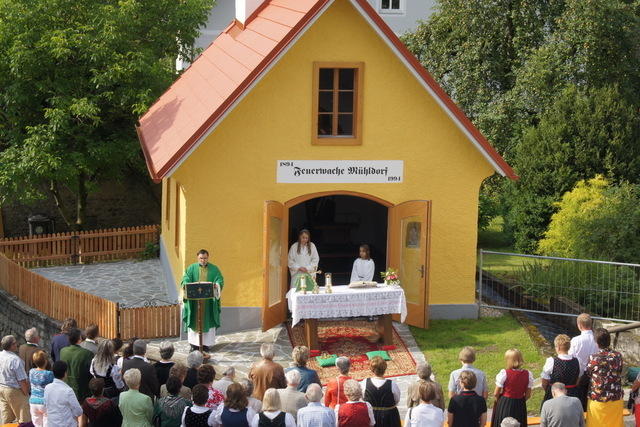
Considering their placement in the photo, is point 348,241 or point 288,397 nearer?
point 288,397

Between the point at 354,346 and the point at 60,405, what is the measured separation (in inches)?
259

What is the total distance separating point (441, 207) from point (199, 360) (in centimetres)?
710

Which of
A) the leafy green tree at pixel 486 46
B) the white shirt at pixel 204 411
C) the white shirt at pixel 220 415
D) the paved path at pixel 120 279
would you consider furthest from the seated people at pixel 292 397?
the leafy green tree at pixel 486 46

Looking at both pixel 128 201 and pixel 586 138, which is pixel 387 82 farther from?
pixel 128 201

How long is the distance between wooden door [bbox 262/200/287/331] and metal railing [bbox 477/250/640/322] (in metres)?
3.80

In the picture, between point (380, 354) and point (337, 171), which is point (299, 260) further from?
point (380, 354)

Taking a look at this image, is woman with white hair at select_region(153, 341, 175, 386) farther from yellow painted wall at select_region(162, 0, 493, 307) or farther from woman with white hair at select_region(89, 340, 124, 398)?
yellow painted wall at select_region(162, 0, 493, 307)

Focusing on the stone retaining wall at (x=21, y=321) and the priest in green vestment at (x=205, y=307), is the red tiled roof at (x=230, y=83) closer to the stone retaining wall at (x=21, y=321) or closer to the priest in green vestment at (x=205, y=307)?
the priest in green vestment at (x=205, y=307)

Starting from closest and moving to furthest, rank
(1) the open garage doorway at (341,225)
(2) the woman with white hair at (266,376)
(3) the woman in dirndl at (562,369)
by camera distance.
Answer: (2) the woman with white hair at (266,376) → (3) the woman in dirndl at (562,369) → (1) the open garage doorway at (341,225)

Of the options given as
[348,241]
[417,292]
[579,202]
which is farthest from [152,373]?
[579,202]

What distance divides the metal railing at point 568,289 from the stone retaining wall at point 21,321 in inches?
331

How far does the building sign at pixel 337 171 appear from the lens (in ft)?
55.8

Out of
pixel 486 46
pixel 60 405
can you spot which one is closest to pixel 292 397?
pixel 60 405

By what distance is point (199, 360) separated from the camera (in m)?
11.9
